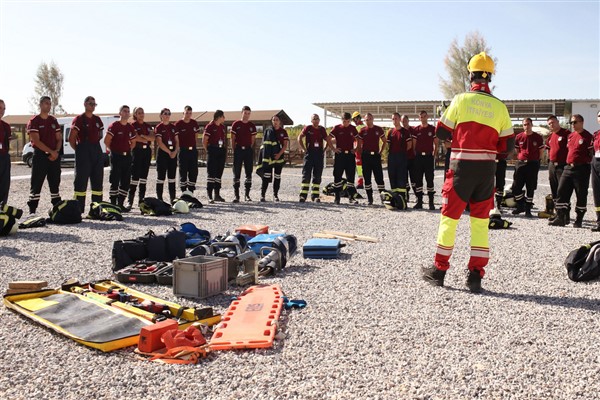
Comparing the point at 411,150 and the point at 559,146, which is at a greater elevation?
the point at 559,146

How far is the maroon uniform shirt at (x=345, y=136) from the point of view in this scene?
13.2 meters

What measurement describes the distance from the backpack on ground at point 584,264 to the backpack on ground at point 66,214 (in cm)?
773

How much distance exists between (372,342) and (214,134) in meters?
9.92

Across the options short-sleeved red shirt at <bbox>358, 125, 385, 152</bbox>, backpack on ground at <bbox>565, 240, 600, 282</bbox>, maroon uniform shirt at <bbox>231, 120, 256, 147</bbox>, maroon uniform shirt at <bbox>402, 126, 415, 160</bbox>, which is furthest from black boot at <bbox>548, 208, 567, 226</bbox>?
maroon uniform shirt at <bbox>231, 120, 256, 147</bbox>

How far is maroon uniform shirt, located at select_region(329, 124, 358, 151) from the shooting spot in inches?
519

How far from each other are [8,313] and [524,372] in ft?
12.9

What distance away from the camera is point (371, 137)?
42.7ft

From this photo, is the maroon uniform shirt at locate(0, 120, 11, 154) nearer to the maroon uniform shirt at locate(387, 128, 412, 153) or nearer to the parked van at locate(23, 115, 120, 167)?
the maroon uniform shirt at locate(387, 128, 412, 153)

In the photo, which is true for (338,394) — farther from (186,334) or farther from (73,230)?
(73,230)

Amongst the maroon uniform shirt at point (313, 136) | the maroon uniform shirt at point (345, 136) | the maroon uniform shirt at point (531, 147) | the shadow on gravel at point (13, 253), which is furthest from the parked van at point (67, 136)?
the shadow on gravel at point (13, 253)

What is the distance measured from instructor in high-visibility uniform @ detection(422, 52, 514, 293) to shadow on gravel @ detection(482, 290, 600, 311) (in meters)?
0.26

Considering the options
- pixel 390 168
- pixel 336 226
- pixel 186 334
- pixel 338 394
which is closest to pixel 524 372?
pixel 338 394

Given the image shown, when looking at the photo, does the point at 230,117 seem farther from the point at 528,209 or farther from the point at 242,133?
the point at 528,209

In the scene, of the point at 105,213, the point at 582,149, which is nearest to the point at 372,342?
the point at 105,213
